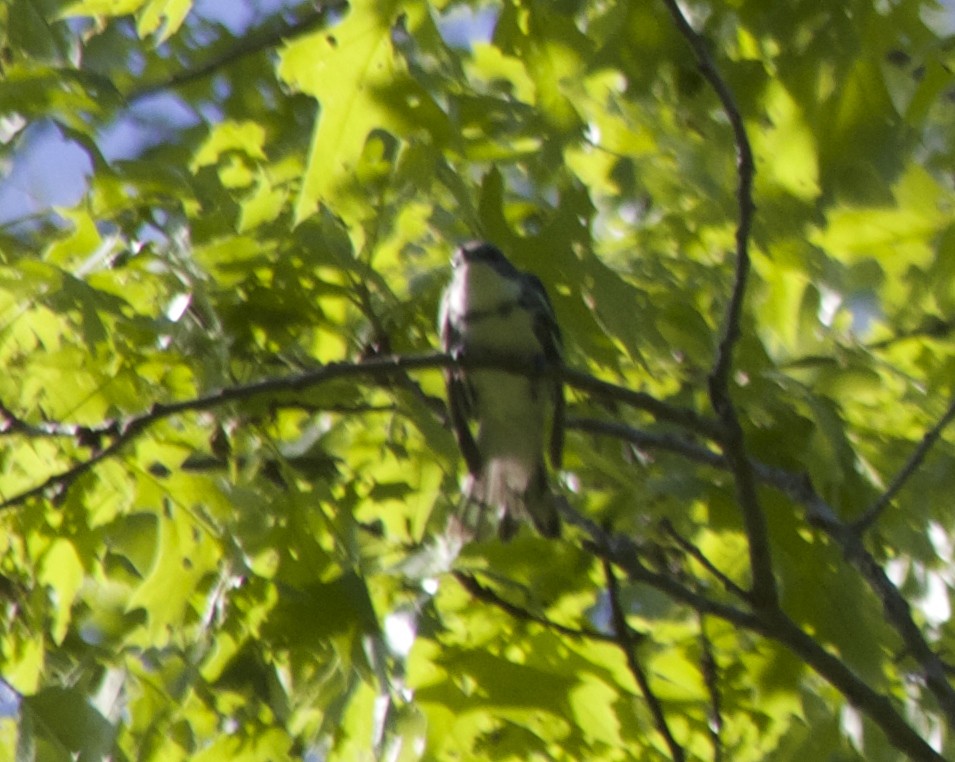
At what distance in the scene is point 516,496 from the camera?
2.89 m

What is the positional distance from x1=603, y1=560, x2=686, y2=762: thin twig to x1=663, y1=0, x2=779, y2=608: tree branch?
0.88ft

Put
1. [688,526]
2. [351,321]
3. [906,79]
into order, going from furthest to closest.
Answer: [688,526], [351,321], [906,79]

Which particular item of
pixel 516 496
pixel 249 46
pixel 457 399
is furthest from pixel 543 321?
pixel 249 46

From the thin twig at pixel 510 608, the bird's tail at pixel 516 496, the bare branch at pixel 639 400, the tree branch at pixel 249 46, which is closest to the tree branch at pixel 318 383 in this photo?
the bare branch at pixel 639 400

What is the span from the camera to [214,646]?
241 cm

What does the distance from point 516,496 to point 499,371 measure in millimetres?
495

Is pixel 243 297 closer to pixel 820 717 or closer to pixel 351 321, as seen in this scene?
pixel 351 321

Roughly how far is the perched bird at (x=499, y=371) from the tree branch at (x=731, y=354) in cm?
74

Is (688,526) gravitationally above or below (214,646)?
below

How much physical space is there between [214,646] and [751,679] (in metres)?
1.09

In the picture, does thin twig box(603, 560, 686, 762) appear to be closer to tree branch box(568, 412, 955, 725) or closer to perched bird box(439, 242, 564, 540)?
tree branch box(568, 412, 955, 725)

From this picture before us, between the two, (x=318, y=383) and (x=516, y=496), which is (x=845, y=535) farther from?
(x=318, y=383)

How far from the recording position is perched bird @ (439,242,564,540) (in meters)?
3.05

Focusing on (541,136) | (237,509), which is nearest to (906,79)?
(541,136)
